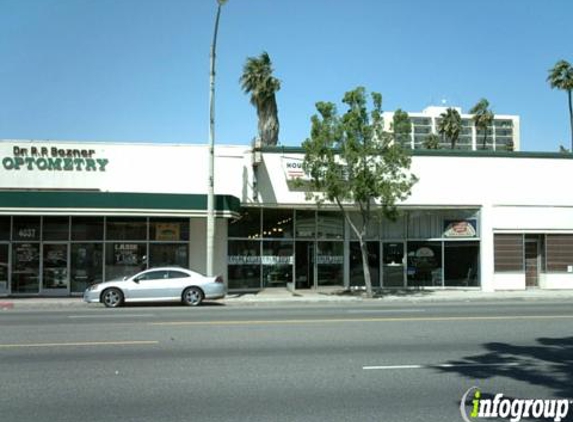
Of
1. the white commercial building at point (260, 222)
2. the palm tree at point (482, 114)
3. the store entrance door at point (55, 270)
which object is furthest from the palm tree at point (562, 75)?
the store entrance door at point (55, 270)

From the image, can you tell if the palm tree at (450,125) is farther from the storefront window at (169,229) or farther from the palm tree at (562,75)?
the storefront window at (169,229)

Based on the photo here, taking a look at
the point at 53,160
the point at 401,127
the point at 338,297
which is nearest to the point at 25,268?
the point at 53,160

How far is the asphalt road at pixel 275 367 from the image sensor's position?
6.89 m

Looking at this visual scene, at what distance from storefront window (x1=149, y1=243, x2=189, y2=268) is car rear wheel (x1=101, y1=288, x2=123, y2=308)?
200 inches

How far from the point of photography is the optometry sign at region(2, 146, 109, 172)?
24578 millimetres

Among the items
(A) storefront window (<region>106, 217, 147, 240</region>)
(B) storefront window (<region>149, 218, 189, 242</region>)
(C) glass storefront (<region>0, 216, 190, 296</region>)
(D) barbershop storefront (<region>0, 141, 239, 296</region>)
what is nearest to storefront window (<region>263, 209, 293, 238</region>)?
(D) barbershop storefront (<region>0, 141, 239, 296</region>)

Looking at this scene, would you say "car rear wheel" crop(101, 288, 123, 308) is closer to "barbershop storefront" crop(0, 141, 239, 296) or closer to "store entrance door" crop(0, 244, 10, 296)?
"barbershop storefront" crop(0, 141, 239, 296)

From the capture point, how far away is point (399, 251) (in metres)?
27.6

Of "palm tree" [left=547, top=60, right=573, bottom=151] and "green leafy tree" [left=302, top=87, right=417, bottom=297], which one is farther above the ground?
"palm tree" [left=547, top=60, right=573, bottom=151]

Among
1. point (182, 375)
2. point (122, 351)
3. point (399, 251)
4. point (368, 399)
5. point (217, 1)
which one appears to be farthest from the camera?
point (399, 251)

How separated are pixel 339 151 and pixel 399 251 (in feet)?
21.4

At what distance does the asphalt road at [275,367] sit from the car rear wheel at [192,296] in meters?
5.33

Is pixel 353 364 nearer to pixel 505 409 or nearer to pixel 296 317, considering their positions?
pixel 505 409

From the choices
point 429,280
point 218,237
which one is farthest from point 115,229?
point 429,280
